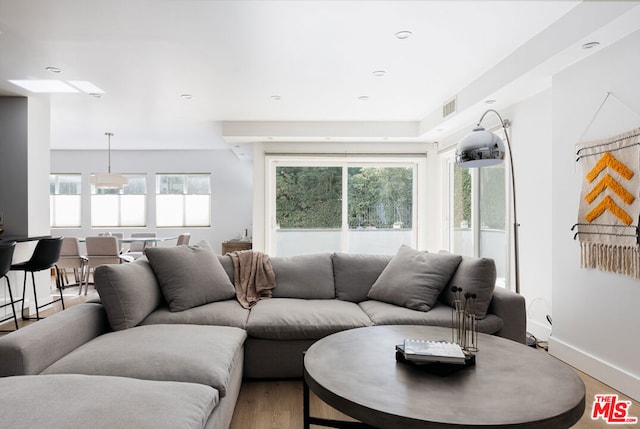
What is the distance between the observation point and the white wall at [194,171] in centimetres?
865

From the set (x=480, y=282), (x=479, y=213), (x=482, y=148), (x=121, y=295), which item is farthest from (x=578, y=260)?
(x=121, y=295)

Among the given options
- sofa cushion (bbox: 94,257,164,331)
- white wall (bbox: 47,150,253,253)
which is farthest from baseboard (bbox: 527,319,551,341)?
white wall (bbox: 47,150,253,253)

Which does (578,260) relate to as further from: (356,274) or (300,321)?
(300,321)

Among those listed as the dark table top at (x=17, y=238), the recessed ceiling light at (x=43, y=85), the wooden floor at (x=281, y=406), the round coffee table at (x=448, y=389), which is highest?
the recessed ceiling light at (x=43, y=85)

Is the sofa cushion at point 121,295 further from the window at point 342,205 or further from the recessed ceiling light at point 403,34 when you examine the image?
the window at point 342,205

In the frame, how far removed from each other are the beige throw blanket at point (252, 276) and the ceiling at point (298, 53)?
1.69 m

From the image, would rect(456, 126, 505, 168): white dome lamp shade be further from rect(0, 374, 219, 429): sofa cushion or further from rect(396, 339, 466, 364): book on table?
rect(0, 374, 219, 429): sofa cushion

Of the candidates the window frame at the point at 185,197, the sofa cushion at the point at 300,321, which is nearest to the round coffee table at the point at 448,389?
the sofa cushion at the point at 300,321

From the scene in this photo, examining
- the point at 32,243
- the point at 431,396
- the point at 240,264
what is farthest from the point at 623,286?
the point at 32,243

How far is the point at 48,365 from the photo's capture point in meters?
1.86

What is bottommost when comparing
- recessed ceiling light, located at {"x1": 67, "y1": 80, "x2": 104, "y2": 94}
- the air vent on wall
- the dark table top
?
the dark table top

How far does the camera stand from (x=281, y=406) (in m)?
2.42

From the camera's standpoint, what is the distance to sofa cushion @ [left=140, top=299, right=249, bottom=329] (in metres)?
2.64

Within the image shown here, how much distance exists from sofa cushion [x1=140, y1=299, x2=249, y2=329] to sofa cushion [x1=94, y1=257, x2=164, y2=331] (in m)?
0.09
